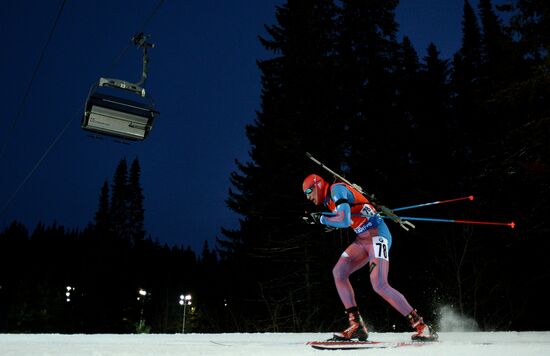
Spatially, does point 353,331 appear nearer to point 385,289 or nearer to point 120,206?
point 385,289

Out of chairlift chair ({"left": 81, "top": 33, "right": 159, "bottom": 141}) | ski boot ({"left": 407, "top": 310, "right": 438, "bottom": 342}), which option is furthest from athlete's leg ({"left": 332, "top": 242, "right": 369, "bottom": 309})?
chairlift chair ({"left": 81, "top": 33, "right": 159, "bottom": 141})

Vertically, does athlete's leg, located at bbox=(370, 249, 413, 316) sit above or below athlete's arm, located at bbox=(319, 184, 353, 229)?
below

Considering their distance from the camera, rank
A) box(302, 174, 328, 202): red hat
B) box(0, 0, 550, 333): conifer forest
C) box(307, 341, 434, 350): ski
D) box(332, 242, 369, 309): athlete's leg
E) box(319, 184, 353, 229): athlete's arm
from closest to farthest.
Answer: box(307, 341, 434, 350): ski, box(319, 184, 353, 229): athlete's arm, box(332, 242, 369, 309): athlete's leg, box(302, 174, 328, 202): red hat, box(0, 0, 550, 333): conifer forest

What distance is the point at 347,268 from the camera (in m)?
5.77

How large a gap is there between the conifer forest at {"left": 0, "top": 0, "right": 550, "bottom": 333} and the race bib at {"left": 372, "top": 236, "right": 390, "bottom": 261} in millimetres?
6309

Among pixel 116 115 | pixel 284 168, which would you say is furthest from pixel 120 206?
pixel 116 115

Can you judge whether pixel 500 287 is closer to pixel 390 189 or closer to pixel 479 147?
pixel 390 189

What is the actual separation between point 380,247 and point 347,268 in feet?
1.64

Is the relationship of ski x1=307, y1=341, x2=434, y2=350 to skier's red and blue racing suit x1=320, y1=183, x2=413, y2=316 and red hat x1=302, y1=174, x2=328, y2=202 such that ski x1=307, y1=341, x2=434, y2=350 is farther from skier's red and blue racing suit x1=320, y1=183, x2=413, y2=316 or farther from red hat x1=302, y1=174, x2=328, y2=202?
A: red hat x1=302, y1=174, x2=328, y2=202

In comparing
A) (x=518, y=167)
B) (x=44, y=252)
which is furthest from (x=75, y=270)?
(x=518, y=167)

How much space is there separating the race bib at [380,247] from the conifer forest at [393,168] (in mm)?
6309

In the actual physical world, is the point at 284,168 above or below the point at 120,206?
below

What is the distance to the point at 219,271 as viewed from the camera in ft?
78.6

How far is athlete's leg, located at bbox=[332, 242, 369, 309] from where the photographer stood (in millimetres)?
5660
